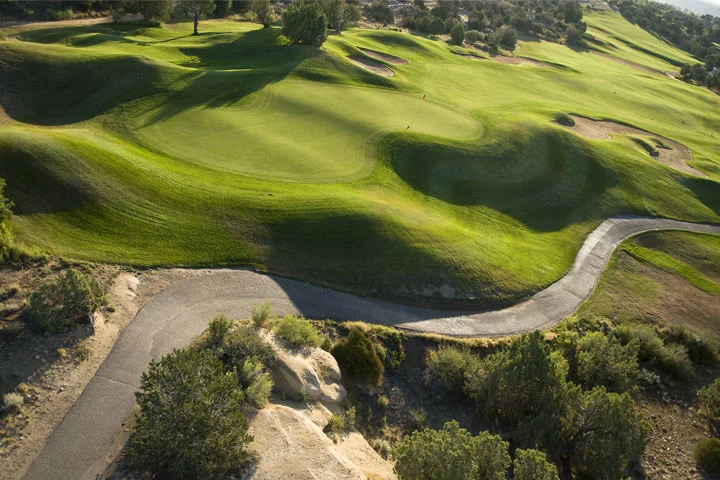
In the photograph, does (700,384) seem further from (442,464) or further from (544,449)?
(442,464)

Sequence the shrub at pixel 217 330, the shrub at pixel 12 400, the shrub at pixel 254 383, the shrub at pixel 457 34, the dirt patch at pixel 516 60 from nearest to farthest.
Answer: the shrub at pixel 12 400
the shrub at pixel 254 383
the shrub at pixel 217 330
the dirt patch at pixel 516 60
the shrub at pixel 457 34

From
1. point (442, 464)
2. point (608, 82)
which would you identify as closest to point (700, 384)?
point (442, 464)

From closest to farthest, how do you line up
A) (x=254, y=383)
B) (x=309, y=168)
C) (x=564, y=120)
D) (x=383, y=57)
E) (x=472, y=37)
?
(x=254, y=383) < (x=309, y=168) < (x=564, y=120) < (x=383, y=57) < (x=472, y=37)

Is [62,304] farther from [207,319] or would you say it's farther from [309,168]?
[309,168]

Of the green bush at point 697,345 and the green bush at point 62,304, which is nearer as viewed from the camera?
the green bush at point 62,304

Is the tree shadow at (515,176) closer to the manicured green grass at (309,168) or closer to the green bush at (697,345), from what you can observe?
the manicured green grass at (309,168)

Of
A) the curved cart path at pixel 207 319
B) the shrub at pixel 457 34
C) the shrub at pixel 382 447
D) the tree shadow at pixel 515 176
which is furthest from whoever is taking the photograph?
the shrub at pixel 457 34

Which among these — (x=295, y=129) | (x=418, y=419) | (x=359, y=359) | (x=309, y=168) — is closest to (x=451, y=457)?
(x=418, y=419)

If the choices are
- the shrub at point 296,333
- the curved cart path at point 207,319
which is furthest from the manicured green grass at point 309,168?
the shrub at point 296,333
